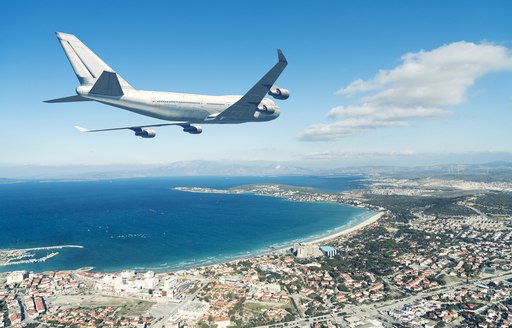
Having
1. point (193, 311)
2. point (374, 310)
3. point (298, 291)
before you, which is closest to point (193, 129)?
point (193, 311)

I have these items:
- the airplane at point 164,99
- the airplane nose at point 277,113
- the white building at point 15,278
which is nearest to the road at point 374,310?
the airplane nose at point 277,113

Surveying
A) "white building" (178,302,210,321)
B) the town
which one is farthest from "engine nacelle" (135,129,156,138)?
"white building" (178,302,210,321)

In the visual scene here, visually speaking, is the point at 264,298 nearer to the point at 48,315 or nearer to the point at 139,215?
the point at 48,315

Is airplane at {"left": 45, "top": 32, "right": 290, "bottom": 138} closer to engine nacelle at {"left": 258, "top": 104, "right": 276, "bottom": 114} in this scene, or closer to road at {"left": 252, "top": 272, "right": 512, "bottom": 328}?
engine nacelle at {"left": 258, "top": 104, "right": 276, "bottom": 114}

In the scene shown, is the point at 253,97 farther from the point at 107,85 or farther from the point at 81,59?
the point at 81,59

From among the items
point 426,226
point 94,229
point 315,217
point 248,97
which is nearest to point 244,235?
point 315,217

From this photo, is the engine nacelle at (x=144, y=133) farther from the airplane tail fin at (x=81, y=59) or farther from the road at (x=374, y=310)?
the road at (x=374, y=310)
